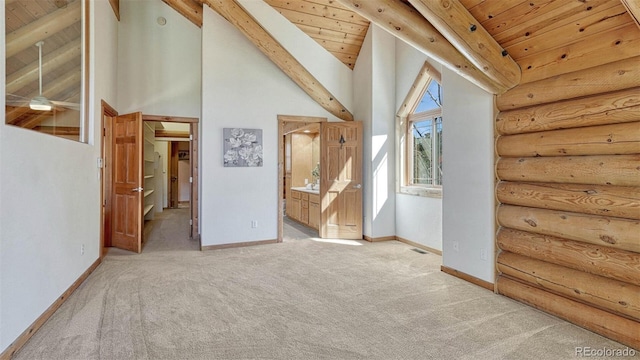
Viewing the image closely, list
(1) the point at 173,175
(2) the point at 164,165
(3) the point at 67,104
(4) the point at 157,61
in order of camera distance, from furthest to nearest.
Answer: (1) the point at 173,175 < (2) the point at 164,165 < (4) the point at 157,61 < (3) the point at 67,104

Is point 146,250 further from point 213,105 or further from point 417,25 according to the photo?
point 417,25

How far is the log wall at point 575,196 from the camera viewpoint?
7.55 ft

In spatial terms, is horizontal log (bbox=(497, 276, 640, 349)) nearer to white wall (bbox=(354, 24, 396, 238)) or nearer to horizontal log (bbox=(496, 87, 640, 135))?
horizontal log (bbox=(496, 87, 640, 135))

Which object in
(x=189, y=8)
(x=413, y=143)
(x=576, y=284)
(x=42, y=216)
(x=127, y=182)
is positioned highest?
(x=189, y=8)

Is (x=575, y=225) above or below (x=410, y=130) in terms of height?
below

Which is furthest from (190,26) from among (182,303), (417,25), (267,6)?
(182,303)

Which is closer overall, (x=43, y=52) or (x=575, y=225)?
(x=575, y=225)

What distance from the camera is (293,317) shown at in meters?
2.71

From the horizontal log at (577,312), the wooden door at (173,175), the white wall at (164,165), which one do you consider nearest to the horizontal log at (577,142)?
the horizontal log at (577,312)

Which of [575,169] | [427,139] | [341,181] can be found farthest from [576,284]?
[341,181]

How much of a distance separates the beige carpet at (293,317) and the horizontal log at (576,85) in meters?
1.84

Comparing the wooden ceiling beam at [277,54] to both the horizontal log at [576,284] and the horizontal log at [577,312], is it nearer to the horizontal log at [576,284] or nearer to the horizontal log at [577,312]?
the horizontal log at [576,284]

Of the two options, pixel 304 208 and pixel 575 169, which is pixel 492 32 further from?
pixel 304 208

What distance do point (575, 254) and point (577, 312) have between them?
1.51 feet
